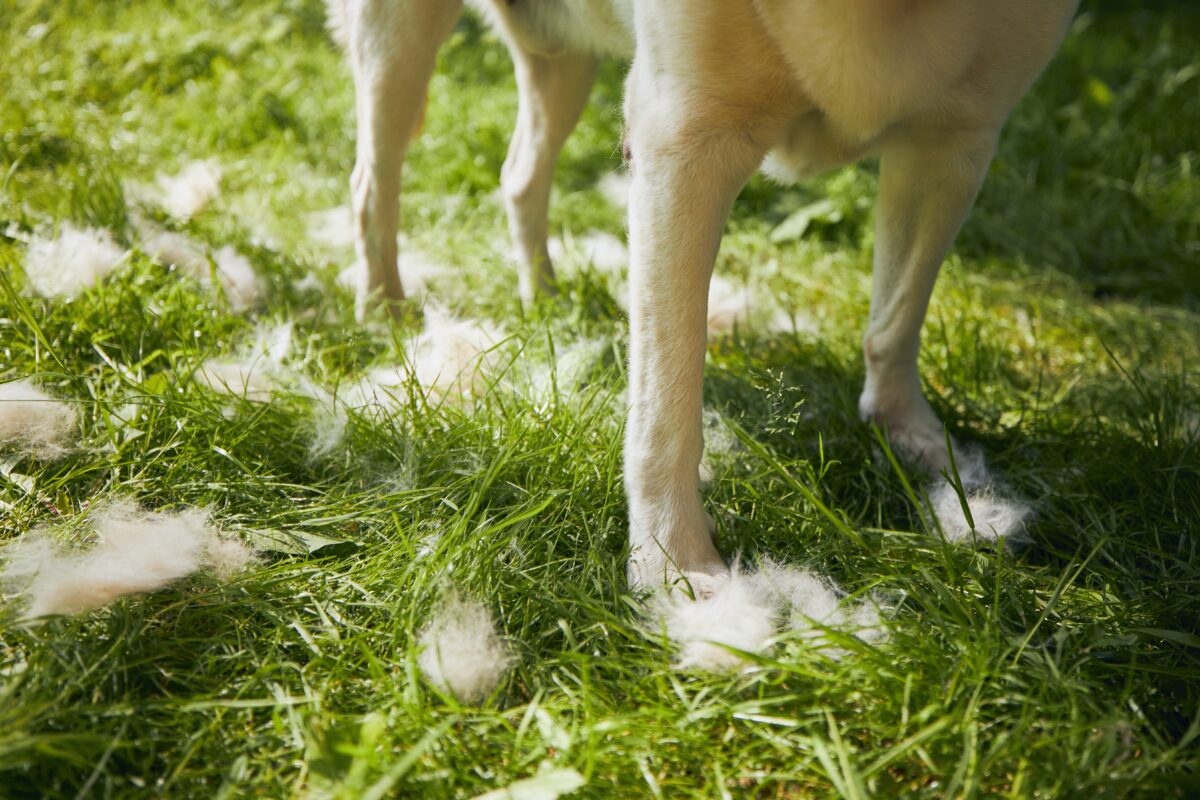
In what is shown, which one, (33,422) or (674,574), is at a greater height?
(33,422)

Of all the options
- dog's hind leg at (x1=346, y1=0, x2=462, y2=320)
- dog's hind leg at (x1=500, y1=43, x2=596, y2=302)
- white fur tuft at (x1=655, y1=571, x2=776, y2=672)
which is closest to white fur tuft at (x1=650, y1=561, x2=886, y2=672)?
white fur tuft at (x1=655, y1=571, x2=776, y2=672)

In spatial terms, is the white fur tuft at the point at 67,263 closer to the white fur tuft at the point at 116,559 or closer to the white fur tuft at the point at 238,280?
the white fur tuft at the point at 238,280

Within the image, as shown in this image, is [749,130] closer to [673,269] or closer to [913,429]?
[673,269]

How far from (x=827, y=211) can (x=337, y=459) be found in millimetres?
2104

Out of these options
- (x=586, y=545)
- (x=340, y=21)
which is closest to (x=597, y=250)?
(x=340, y=21)

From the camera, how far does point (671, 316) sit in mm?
1514

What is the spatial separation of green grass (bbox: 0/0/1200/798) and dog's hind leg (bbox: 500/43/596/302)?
140 millimetres

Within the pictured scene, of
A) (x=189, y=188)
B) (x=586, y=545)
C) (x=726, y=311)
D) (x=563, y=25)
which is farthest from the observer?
(x=189, y=188)

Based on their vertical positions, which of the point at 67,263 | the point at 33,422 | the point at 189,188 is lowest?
the point at 33,422

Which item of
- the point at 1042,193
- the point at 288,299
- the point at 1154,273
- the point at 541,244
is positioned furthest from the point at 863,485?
the point at 1042,193

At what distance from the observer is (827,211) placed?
3275 millimetres

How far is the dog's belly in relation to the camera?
82.1 inches

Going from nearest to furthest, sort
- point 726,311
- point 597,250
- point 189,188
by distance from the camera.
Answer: point 726,311 → point 597,250 → point 189,188

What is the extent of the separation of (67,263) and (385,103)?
2.67 feet
